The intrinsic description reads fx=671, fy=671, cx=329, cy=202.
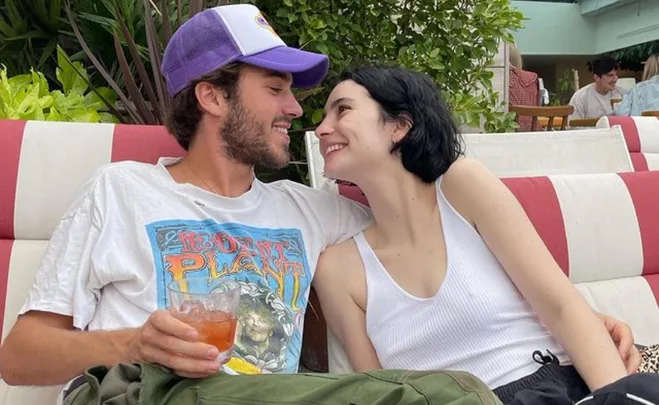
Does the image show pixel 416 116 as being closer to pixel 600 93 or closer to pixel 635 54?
pixel 600 93

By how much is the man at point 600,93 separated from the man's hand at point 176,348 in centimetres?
639

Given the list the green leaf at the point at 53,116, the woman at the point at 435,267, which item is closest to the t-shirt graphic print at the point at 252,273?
the woman at the point at 435,267

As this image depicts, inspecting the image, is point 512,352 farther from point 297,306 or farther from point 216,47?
point 216,47

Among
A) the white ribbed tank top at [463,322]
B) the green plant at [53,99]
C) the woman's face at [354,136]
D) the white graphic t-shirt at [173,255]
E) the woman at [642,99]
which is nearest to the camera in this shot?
the white graphic t-shirt at [173,255]

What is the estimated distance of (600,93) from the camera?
22.4ft

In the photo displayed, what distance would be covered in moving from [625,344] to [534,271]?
0.25m

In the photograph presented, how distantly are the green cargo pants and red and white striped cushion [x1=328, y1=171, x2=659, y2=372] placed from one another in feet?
2.85

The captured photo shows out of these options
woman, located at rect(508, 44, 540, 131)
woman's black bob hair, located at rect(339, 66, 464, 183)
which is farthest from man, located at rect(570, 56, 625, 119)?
woman's black bob hair, located at rect(339, 66, 464, 183)

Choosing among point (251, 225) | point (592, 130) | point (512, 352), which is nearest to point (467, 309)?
point (512, 352)

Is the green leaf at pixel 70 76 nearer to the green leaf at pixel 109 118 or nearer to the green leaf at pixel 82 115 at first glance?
the green leaf at pixel 109 118

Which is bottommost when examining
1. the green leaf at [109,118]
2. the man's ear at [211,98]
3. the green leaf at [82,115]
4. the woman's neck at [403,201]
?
the woman's neck at [403,201]

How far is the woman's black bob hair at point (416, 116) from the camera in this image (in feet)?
5.41

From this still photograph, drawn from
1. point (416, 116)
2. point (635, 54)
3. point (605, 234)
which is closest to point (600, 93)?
point (605, 234)

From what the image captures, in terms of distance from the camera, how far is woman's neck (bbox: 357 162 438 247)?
5.45ft
